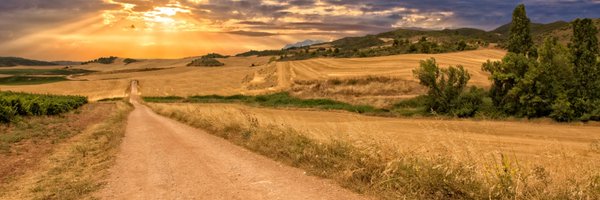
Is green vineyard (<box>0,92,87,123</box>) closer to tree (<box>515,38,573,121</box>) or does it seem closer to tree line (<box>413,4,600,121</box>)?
tree line (<box>413,4,600,121</box>)

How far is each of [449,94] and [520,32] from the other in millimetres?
10452

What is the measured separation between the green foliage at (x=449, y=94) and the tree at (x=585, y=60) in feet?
27.0

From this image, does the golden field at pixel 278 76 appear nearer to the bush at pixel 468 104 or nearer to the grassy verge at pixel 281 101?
the grassy verge at pixel 281 101

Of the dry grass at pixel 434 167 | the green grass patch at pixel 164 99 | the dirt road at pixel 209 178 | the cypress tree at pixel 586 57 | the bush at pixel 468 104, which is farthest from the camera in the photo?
the green grass patch at pixel 164 99

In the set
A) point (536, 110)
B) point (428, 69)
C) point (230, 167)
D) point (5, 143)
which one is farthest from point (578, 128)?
point (5, 143)

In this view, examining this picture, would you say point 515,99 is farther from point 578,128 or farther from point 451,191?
point 451,191

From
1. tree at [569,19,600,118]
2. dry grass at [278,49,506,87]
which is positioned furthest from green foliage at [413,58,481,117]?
dry grass at [278,49,506,87]

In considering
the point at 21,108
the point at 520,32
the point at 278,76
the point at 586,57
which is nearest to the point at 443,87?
the point at 520,32

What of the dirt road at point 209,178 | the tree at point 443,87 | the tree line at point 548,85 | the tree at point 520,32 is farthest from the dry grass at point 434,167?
the tree at point 520,32

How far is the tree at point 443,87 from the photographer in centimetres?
4181

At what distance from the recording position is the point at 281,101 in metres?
61.7

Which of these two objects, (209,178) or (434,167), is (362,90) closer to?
(209,178)

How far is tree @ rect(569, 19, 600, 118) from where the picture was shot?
34.8 meters

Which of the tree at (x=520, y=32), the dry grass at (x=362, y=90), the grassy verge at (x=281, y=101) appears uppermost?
the tree at (x=520, y=32)
